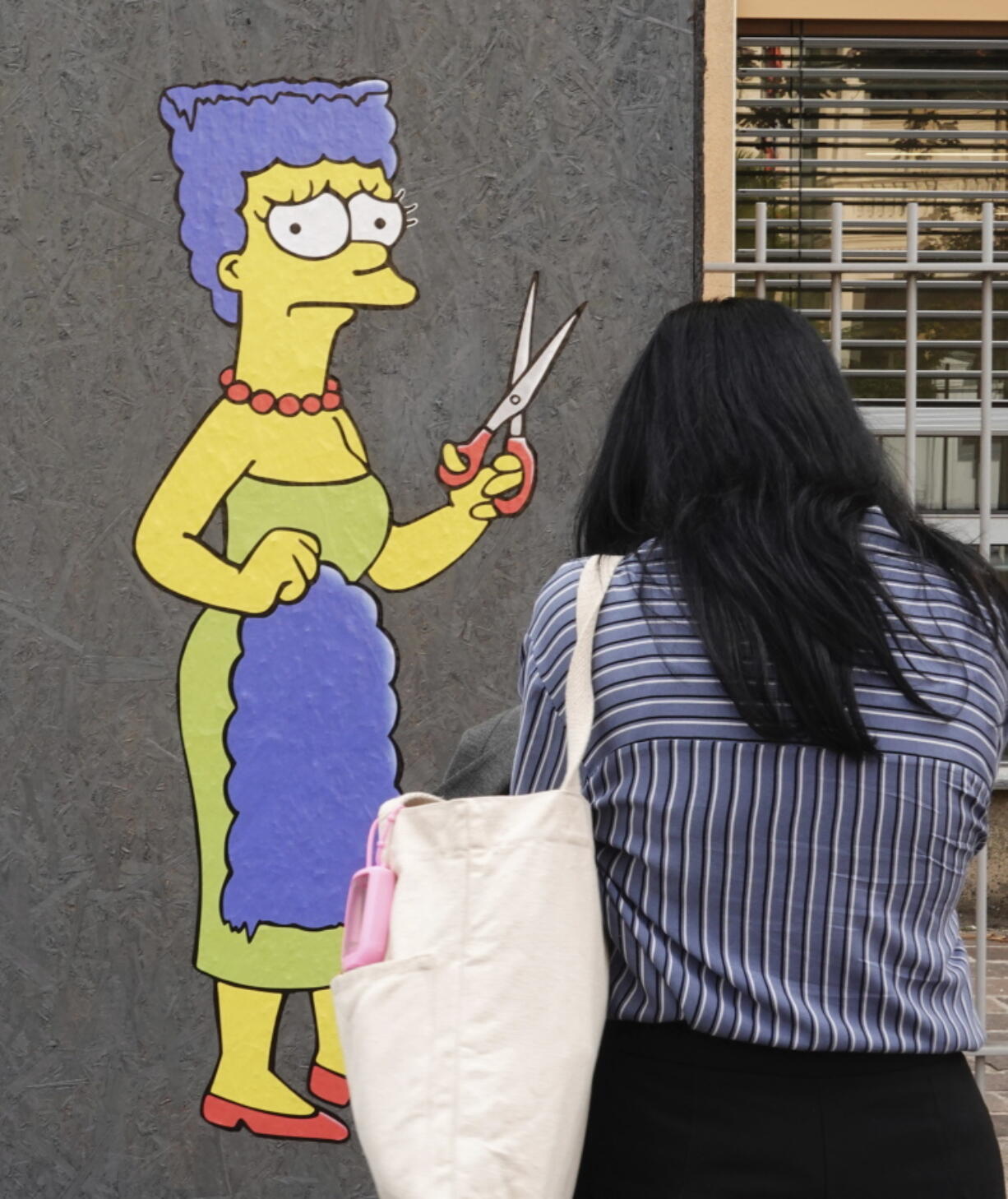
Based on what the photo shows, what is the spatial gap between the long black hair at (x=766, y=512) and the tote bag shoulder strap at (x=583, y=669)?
0.23 feet

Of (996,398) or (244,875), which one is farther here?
(996,398)

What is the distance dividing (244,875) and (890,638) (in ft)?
7.08

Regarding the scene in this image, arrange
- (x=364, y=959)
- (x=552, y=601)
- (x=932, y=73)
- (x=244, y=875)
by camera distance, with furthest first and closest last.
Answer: (x=932, y=73) → (x=244, y=875) → (x=552, y=601) → (x=364, y=959)

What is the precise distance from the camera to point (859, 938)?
1654 mm

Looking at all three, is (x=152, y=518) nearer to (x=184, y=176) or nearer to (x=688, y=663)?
(x=184, y=176)

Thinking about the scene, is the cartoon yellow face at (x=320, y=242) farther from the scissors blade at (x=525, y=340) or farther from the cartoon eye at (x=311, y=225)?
the scissors blade at (x=525, y=340)

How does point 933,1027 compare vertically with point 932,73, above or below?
below

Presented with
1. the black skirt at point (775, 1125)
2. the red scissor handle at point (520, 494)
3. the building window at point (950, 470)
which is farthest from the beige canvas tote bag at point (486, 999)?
the building window at point (950, 470)

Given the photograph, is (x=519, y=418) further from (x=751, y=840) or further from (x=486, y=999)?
(x=486, y=999)

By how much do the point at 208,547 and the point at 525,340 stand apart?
0.84 metres

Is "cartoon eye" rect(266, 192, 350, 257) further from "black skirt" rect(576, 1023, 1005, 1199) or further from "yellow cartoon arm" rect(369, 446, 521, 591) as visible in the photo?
"black skirt" rect(576, 1023, 1005, 1199)

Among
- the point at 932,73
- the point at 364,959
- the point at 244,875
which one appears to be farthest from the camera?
the point at 932,73

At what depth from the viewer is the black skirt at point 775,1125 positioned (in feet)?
5.29

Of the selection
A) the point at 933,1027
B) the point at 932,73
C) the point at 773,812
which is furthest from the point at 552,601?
the point at 932,73
